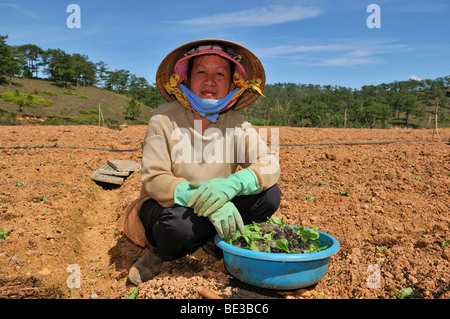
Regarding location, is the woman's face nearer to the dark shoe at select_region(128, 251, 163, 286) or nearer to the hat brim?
the hat brim

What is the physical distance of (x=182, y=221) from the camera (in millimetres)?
1739

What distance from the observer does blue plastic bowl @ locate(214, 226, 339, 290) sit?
147cm

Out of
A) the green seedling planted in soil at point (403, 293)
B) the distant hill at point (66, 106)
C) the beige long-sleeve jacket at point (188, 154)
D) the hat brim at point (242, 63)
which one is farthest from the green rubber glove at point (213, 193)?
the distant hill at point (66, 106)

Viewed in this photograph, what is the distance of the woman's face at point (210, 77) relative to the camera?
1913 millimetres

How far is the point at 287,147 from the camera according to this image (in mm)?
5363

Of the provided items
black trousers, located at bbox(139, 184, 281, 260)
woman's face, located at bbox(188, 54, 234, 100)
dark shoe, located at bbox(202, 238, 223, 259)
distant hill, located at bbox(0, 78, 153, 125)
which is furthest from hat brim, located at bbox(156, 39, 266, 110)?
distant hill, located at bbox(0, 78, 153, 125)

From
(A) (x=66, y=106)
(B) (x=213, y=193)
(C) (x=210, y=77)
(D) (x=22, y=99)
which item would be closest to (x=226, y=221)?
(B) (x=213, y=193)

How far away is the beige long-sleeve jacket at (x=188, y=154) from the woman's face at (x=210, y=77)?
17 cm

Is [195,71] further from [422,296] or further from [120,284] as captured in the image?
[422,296]

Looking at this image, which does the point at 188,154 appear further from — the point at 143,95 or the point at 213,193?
the point at 143,95

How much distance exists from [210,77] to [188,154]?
511 mm

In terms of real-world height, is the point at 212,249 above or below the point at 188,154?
below

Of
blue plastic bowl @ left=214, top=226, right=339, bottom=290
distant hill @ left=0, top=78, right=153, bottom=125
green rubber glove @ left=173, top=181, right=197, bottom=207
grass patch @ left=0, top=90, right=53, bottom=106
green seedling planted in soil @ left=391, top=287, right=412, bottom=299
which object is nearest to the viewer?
blue plastic bowl @ left=214, top=226, right=339, bottom=290

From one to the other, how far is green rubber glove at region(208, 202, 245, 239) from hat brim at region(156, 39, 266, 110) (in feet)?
2.88
